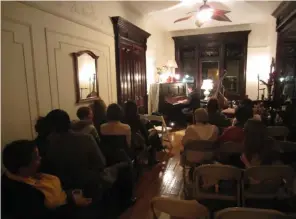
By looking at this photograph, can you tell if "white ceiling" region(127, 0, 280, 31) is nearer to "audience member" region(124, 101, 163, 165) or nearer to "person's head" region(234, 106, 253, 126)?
"audience member" region(124, 101, 163, 165)

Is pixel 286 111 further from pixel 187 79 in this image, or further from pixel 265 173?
pixel 187 79

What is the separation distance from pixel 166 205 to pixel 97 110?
2163mm

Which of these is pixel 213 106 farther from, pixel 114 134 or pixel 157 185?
pixel 114 134

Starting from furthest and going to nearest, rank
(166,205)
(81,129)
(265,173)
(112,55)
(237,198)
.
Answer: (112,55), (81,129), (237,198), (265,173), (166,205)

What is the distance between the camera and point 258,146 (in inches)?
75.9

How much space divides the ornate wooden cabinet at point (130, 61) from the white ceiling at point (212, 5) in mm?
505

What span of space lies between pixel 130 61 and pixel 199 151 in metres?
3.04

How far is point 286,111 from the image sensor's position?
153 inches

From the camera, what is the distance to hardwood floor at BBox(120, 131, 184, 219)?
244cm

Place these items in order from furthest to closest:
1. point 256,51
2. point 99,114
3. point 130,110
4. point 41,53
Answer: point 256,51, point 99,114, point 130,110, point 41,53

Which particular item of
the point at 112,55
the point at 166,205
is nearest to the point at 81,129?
the point at 166,205

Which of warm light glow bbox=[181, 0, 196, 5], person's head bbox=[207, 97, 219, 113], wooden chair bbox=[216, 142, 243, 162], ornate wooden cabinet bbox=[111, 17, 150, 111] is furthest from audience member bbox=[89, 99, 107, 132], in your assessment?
warm light glow bbox=[181, 0, 196, 5]

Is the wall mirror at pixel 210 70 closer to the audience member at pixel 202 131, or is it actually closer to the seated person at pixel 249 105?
the seated person at pixel 249 105

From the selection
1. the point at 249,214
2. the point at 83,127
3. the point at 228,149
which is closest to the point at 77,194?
the point at 83,127
